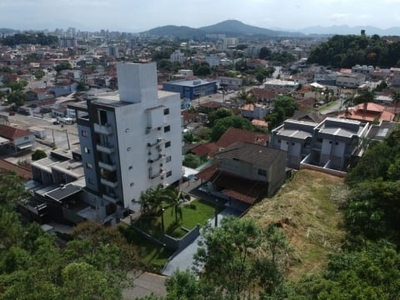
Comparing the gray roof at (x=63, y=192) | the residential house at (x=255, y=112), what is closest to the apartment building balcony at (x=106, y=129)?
the gray roof at (x=63, y=192)

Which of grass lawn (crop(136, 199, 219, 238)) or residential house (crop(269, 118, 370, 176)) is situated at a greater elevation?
residential house (crop(269, 118, 370, 176))

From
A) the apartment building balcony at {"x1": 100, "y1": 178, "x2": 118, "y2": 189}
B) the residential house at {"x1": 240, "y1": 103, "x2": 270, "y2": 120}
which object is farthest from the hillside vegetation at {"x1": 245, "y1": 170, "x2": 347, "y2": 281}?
the residential house at {"x1": 240, "y1": 103, "x2": 270, "y2": 120}

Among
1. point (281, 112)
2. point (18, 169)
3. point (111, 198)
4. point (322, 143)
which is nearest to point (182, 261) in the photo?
point (111, 198)

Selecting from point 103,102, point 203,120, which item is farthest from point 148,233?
point 203,120

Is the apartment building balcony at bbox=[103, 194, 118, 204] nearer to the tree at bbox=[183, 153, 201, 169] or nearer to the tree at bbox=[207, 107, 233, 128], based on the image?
the tree at bbox=[183, 153, 201, 169]

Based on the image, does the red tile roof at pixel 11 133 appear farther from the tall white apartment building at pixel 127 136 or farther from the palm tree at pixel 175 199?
the palm tree at pixel 175 199

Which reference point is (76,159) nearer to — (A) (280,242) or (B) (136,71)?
(B) (136,71)

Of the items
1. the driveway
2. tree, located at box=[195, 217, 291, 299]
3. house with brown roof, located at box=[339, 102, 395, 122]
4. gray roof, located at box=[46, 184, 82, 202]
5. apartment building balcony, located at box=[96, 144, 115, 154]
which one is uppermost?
tree, located at box=[195, 217, 291, 299]

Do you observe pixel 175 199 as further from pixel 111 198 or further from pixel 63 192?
pixel 63 192
